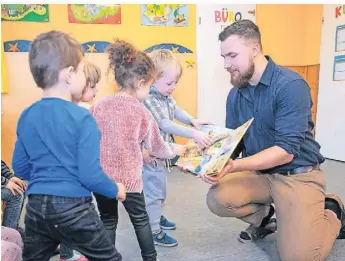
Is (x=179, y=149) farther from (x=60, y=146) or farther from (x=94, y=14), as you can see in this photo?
(x=94, y=14)

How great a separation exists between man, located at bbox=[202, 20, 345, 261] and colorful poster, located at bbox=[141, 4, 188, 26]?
165 cm

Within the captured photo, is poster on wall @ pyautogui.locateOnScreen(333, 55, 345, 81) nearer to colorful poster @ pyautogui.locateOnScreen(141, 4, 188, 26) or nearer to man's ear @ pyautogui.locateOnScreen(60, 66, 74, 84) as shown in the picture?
colorful poster @ pyautogui.locateOnScreen(141, 4, 188, 26)

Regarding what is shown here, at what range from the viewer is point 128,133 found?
113 cm

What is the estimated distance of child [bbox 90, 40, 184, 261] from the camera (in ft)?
3.68

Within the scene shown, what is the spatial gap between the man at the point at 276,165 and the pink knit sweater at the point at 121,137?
293 millimetres

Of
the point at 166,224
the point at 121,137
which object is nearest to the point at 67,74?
the point at 121,137

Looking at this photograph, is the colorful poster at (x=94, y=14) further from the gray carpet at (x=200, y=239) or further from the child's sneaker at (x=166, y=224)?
the child's sneaker at (x=166, y=224)

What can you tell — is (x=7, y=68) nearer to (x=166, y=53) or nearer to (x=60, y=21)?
(x=60, y=21)

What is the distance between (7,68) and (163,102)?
167cm

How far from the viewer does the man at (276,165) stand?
4.30ft

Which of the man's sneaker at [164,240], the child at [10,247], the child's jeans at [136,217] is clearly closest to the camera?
the child at [10,247]

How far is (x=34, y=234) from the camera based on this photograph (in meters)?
0.90

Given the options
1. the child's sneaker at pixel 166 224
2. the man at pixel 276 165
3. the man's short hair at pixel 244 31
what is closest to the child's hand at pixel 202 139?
the man at pixel 276 165

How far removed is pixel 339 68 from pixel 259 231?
A: 2.20 metres
